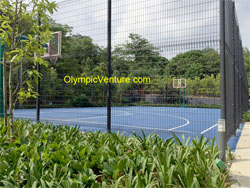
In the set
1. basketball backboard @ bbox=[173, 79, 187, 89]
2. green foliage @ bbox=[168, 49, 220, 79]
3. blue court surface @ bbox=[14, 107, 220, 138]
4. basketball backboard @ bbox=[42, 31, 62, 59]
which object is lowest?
blue court surface @ bbox=[14, 107, 220, 138]

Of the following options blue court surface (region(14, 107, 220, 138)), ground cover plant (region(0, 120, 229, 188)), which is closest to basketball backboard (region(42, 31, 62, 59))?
blue court surface (region(14, 107, 220, 138))

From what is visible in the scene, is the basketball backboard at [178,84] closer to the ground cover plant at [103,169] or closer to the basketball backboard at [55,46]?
the ground cover plant at [103,169]

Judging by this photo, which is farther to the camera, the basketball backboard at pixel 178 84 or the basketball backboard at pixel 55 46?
the basketball backboard at pixel 55 46

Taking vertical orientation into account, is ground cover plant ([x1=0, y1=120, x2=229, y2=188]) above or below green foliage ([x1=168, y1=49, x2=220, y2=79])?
below

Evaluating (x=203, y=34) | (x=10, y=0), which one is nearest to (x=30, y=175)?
(x=10, y=0)

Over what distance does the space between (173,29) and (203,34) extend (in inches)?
25.8

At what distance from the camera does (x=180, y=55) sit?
16.7 feet

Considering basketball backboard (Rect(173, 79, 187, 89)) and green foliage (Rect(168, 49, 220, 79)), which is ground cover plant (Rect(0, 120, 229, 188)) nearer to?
green foliage (Rect(168, 49, 220, 79))

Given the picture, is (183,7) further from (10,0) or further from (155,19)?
(10,0)

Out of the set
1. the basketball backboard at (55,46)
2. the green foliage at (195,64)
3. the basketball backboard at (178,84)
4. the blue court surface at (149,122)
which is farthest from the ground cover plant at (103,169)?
the basketball backboard at (55,46)

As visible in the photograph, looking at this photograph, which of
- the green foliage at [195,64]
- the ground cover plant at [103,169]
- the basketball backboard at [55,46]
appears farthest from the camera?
the basketball backboard at [55,46]

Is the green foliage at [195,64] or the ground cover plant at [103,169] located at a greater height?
the green foliage at [195,64]

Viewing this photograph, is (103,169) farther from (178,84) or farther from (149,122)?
(149,122)

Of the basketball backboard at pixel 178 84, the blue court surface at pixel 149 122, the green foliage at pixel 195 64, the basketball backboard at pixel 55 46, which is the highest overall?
the basketball backboard at pixel 55 46
